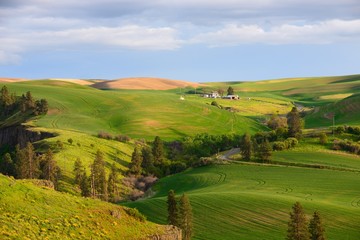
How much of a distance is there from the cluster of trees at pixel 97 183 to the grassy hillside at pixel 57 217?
53539 mm

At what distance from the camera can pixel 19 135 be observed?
517ft

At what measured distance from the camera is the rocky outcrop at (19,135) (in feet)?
489

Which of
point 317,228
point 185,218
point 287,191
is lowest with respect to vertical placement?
point 287,191

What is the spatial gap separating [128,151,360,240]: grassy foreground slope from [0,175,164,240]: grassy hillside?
28136mm

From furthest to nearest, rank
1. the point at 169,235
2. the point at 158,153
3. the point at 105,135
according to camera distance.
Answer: the point at 105,135 → the point at 158,153 → the point at 169,235

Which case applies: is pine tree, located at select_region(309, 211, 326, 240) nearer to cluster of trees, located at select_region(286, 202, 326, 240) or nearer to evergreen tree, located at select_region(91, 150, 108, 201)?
cluster of trees, located at select_region(286, 202, 326, 240)

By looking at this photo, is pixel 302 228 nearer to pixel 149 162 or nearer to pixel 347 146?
pixel 347 146

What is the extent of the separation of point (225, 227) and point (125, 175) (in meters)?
53.2

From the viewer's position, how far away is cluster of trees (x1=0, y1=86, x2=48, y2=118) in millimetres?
183400

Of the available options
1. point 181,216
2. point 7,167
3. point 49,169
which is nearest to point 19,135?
point 7,167

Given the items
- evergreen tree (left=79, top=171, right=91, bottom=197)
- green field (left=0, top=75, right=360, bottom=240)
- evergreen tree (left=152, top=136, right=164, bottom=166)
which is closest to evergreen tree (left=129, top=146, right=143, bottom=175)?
green field (left=0, top=75, right=360, bottom=240)

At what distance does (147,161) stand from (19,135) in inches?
1614

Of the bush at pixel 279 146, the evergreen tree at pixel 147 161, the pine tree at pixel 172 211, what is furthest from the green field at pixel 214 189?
the pine tree at pixel 172 211

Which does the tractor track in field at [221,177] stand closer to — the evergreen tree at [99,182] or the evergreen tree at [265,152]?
the evergreen tree at [265,152]
